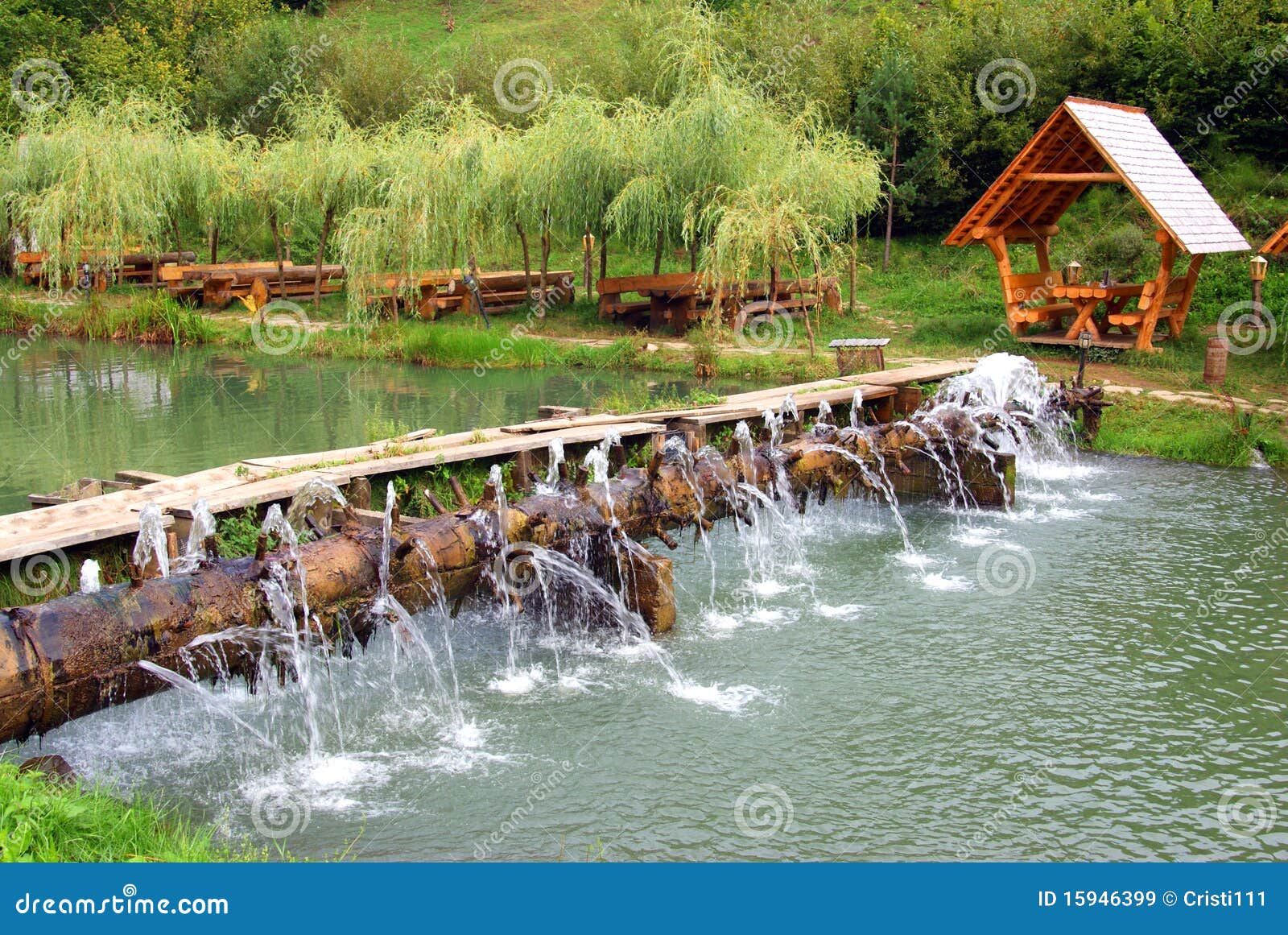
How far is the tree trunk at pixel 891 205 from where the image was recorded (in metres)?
28.4

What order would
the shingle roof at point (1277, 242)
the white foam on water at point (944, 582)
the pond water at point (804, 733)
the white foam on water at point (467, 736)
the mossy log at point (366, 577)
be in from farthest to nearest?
1. the shingle roof at point (1277, 242)
2. the white foam on water at point (944, 582)
3. the white foam on water at point (467, 736)
4. the pond water at point (804, 733)
5. the mossy log at point (366, 577)

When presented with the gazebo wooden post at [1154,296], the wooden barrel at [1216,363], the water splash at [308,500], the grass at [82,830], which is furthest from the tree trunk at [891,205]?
the grass at [82,830]

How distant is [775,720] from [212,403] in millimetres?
12281

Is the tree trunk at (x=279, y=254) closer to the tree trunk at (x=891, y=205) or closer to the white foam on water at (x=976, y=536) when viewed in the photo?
the tree trunk at (x=891, y=205)

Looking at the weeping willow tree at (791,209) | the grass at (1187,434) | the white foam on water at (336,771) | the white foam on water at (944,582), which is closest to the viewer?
the white foam on water at (336,771)

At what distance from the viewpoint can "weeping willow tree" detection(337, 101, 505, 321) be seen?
76.9 ft

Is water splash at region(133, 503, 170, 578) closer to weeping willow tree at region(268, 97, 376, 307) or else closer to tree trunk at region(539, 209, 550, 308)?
tree trunk at region(539, 209, 550, 308)

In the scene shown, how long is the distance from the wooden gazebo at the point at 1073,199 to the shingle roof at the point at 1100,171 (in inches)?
0.8

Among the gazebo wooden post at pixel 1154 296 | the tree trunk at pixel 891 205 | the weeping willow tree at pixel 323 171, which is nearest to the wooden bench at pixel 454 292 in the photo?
the weeping willow tree at pixel 323 171

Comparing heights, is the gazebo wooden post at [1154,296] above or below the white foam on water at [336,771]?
above

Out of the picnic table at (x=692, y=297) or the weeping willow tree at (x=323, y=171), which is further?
the weeping willow tree at (x=323, y=171)

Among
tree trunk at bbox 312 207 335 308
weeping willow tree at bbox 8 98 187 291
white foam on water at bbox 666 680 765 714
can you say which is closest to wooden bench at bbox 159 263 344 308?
tree trunk at bbox 312 207 335 308

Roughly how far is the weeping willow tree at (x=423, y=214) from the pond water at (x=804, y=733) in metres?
15.0

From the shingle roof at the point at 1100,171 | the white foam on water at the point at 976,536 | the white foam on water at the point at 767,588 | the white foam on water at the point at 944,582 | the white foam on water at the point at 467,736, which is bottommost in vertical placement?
the white foam on water at the point at 467,736
